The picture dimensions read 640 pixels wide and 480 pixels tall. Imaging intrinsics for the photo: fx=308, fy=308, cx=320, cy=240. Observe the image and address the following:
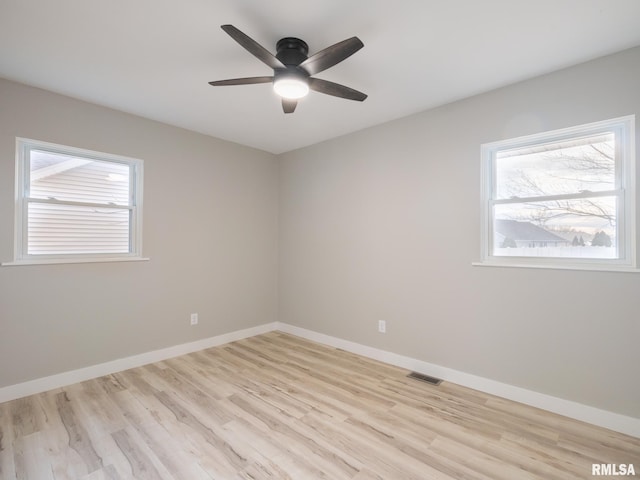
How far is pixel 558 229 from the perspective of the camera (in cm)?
244

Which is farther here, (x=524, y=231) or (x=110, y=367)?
(x=110, y=367)

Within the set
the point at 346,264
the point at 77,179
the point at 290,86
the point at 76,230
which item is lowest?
the point at 346,264

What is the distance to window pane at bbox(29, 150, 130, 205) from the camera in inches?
108

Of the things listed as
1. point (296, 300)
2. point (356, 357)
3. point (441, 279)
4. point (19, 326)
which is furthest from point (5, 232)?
point (441, 279)

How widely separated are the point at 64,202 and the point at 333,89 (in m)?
2.62

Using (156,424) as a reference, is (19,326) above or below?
above

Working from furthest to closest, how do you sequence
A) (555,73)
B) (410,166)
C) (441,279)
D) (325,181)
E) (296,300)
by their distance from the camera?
(296,300)
(325,181)
(410,166)
(441,279)
(555,73)

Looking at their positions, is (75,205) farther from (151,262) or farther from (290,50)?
(290,50)

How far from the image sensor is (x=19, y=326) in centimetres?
257

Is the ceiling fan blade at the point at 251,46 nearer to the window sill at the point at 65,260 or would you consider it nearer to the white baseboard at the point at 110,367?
the window sill at the point at 65,260

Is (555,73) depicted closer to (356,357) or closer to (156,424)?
(356,357)

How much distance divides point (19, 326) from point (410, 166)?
3.80 metres

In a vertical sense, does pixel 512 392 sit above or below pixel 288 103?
below

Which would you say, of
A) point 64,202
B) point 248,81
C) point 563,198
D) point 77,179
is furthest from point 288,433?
point 77,179
